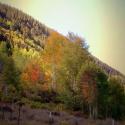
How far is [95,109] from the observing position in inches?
363

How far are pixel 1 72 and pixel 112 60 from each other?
2.63m

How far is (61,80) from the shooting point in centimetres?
905

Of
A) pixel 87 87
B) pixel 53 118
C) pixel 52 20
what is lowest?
pixel 53 118

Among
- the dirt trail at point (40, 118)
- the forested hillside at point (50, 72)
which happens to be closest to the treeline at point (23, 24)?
the forested hillside at point (50, 72)

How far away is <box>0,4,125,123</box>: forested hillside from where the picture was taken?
876 centimetres

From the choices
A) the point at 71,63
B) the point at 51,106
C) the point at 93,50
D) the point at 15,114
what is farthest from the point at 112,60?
the point at 15,114

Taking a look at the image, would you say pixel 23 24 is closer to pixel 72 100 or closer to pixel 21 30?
pixel 21 30

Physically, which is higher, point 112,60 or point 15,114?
point 112,60

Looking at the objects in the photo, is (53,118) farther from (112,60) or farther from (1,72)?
(112,60)

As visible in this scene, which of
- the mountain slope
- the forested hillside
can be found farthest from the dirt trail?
the mountain slope

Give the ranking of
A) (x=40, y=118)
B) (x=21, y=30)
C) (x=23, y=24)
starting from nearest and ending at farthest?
(x=40, y=118)
(x=21, y=30)
(x=23, y=24)

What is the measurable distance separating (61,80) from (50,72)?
27 cm

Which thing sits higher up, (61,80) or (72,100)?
(61,80)

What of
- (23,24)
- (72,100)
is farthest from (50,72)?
(23,24)
